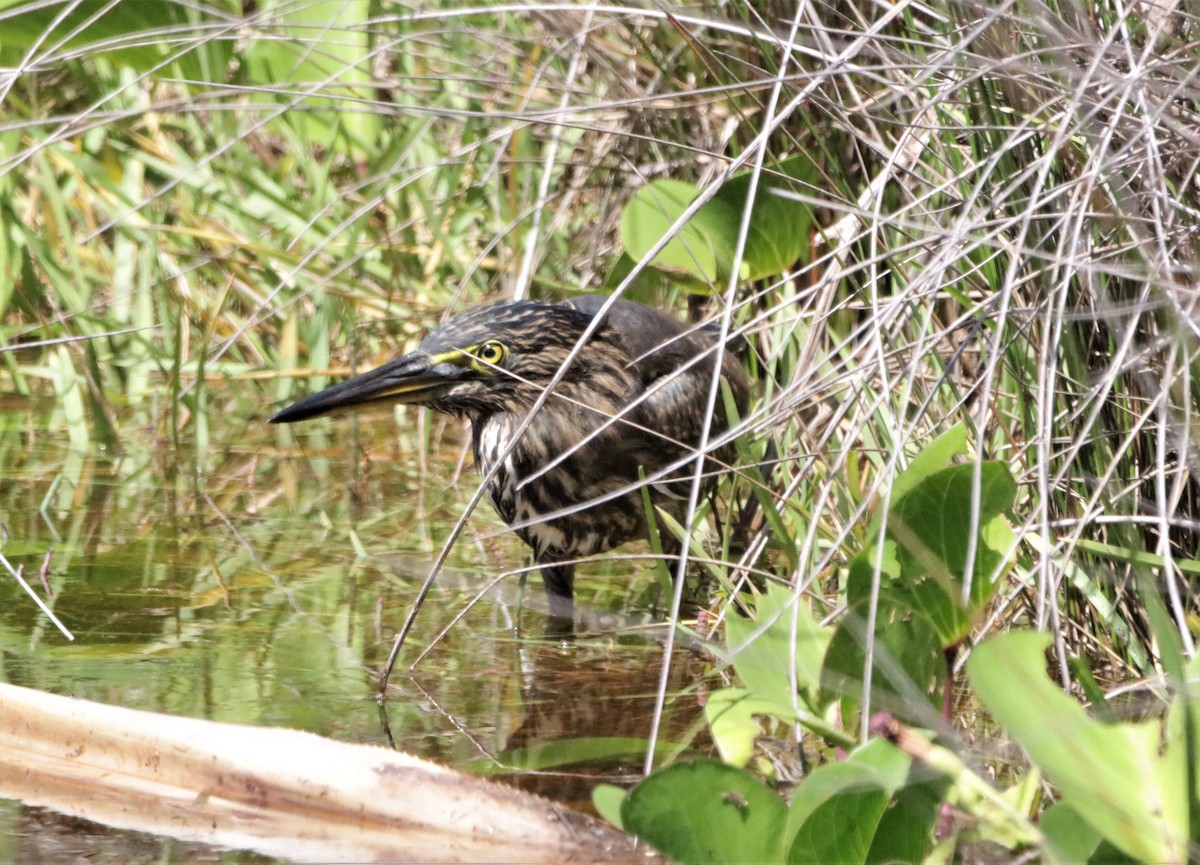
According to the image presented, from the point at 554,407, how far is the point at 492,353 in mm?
237

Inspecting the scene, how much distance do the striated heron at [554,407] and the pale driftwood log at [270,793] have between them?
3.55 ft

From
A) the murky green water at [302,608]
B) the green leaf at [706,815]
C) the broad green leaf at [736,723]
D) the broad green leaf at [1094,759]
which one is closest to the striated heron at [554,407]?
the murky green water at [302,608]

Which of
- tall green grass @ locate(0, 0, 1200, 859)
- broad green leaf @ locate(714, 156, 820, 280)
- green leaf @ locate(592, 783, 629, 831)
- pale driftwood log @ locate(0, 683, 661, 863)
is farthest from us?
broad green leaf @ locate(714, 156, 820, 280)

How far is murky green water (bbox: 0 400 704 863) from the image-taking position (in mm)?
2545

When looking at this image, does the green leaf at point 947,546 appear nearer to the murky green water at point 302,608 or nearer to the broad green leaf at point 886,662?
the broad green leaf at point 886,662

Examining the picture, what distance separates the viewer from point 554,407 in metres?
3.61

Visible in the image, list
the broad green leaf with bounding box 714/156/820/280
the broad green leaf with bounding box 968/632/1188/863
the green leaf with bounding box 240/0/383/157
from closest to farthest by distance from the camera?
the broad green leaf with bounding box 968/632/1188/863, the broad green leaf with bounding box 714/156/820/280, the green leaf with bounding box 240/0/383/157

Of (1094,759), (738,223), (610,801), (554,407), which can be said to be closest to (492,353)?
(554,407)

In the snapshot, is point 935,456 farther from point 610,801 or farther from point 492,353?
point 492,353

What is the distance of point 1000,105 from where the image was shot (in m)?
2.53

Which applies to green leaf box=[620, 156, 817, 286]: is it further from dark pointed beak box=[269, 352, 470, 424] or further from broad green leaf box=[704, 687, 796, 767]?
broad green leaf box=[704, 687, 796, 767]

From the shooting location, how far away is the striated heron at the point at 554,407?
11.1 feet

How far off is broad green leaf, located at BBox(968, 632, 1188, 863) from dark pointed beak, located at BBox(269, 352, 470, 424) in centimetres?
180

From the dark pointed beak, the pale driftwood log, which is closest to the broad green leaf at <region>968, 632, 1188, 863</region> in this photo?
the pale driftwood log
